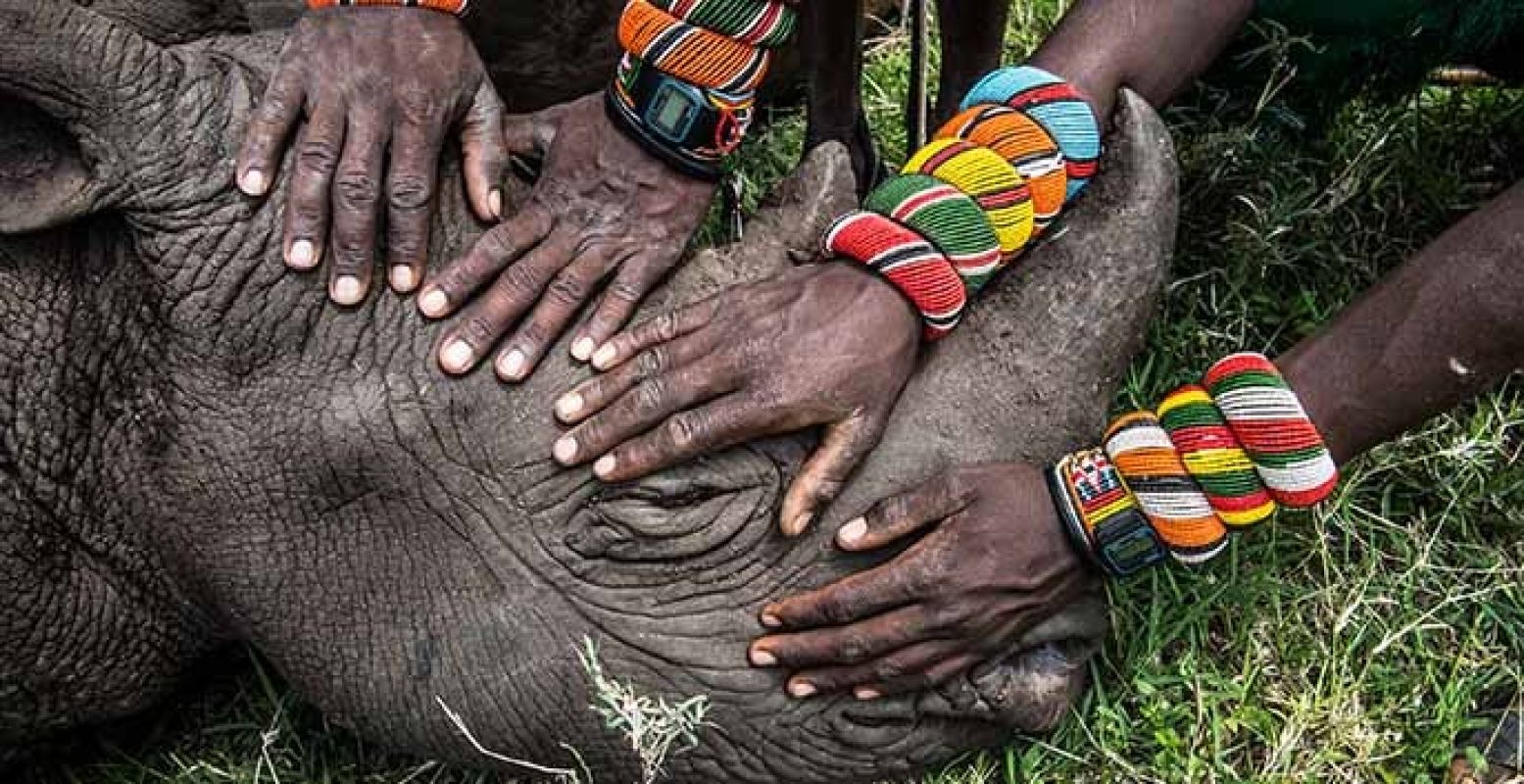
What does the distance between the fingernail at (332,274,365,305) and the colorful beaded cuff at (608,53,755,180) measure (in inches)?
16.5

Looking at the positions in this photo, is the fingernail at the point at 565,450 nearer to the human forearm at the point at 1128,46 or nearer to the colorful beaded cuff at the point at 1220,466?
the colorful beaded cuff at the point at 1220,466

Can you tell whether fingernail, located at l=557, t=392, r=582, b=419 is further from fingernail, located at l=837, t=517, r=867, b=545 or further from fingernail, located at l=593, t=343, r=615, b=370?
fingernail, located at l=837, t=517, r=867, b=545

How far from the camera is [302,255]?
2375mm

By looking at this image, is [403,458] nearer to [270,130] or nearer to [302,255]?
[302,255]

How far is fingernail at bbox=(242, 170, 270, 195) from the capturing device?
2379 millimetres

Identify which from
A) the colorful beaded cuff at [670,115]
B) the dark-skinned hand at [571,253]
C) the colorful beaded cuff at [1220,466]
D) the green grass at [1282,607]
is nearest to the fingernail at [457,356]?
the dark-skinned hand at [571,253]

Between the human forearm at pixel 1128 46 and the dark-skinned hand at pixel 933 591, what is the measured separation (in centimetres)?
64

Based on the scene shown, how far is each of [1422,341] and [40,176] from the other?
1759mm

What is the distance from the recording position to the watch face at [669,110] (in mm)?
2543

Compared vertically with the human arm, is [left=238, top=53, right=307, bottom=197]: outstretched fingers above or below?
above

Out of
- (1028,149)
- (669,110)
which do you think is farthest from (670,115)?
(1028,149)

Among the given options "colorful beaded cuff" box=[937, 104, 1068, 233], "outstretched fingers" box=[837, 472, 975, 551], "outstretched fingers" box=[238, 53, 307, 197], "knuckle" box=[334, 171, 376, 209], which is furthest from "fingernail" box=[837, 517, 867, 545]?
"outstretched fingers" box=[238, 53, 307, 197]

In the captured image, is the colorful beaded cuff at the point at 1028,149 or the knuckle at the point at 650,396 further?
the colorful beaded cuff at the point at 1028,149

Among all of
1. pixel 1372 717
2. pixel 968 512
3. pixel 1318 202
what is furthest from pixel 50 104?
pixel 1318 202
